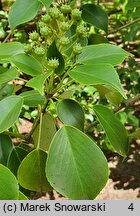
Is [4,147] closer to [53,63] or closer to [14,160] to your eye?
[14,160]

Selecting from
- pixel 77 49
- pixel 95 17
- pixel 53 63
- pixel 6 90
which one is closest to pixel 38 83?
pixel 53 63

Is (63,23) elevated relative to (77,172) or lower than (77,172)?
elevated

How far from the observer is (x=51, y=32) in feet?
3.84

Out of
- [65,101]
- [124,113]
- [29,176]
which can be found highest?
[65,101]

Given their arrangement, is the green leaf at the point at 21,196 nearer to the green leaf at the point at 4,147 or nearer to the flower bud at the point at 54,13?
the green leaf at the point at 4,147

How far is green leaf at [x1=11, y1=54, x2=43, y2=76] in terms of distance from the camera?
1.13 m

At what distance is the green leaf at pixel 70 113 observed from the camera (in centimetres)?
117

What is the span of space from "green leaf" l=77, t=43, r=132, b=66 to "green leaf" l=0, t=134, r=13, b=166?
0.35 metres

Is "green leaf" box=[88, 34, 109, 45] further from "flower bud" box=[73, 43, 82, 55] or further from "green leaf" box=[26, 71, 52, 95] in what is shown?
"green leaf" box=[26, 71, 52, 95]

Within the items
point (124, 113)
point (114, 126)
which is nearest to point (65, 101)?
point (114, 126)

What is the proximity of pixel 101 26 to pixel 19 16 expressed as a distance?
369mm

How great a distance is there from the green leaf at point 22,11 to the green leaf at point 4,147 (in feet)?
1.12

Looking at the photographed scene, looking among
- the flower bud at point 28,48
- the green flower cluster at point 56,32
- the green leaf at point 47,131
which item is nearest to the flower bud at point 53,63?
the green flower cluster at point 56,32

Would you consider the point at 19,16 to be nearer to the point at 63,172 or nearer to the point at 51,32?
the point at 51,32
